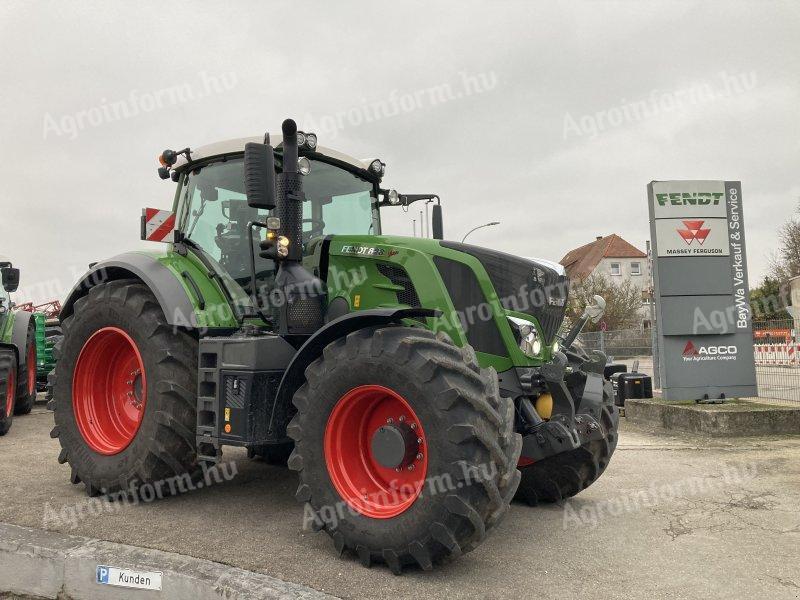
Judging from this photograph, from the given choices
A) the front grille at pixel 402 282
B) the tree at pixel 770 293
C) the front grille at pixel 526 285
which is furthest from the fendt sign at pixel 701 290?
the tree at pixel 770 293

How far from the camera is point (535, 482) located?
4703 mm

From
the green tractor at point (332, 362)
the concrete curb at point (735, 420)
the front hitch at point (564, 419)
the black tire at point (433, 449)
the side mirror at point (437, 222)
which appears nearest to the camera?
the black tire at point (433, 449)

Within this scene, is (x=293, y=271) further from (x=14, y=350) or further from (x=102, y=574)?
(x=14, y=350)

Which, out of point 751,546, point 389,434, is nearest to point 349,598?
point 389,434

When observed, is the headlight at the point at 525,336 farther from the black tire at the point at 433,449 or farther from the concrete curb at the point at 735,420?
the concrete curb at the point at 735,420

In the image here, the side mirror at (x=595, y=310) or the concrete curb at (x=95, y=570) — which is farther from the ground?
the side mirror at (x=595, y=310)

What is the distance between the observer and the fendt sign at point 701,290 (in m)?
9.49

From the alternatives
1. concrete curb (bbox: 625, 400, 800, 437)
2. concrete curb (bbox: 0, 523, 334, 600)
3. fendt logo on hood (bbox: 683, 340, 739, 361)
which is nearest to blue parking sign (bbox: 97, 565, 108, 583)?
concrete curb (bbox: 0, 523, 334, 600)

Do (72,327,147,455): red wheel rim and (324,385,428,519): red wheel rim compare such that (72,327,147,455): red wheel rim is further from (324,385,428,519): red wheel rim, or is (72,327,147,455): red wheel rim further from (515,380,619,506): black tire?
(515,380,619,506): black tire

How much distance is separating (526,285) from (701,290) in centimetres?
649

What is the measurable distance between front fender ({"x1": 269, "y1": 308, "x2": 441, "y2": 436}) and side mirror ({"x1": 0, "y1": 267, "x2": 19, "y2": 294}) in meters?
6.98

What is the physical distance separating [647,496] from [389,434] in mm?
2655

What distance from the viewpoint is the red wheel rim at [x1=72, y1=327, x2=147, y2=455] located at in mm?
4887

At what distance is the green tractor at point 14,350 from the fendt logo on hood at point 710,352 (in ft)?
29.7
